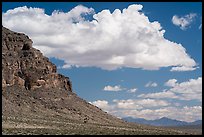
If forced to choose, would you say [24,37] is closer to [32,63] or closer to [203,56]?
[32,63]

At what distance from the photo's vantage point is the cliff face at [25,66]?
354 ft

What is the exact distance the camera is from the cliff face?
4252 inches

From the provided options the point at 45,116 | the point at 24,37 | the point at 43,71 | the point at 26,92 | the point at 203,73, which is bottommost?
the point at 203,73

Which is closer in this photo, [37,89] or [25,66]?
[37,89]

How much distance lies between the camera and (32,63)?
114125 millimetres

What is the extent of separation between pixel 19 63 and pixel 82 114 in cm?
2249

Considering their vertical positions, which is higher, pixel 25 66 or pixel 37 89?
pixel 25 66

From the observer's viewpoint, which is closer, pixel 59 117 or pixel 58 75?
pixel 59 117

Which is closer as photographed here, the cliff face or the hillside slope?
the hillside slope

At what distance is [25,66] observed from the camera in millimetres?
112938

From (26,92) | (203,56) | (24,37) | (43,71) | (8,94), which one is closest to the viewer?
(203,56)

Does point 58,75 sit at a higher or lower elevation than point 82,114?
higher

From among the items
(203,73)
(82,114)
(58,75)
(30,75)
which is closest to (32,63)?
(30,75)

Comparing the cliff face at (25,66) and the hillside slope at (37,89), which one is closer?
the hillside slope at (37,89)
